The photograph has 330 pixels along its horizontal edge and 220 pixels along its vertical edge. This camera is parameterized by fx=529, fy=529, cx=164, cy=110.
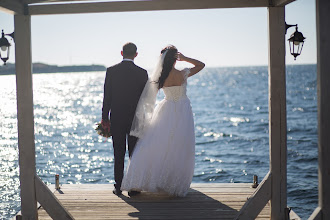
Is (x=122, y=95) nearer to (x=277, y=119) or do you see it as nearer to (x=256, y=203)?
(x=277, y=119)

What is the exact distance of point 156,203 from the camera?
6094 millimetres

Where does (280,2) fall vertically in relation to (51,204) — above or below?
above

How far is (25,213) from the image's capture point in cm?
524

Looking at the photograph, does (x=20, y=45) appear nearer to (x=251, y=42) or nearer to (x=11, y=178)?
(x=11, y=178)

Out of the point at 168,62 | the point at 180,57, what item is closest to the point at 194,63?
the point at 180,57

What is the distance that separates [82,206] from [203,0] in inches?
106

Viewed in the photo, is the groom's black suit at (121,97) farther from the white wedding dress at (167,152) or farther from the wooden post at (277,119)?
the wooden post at (277,119)

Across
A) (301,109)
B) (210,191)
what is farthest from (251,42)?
(210,191)

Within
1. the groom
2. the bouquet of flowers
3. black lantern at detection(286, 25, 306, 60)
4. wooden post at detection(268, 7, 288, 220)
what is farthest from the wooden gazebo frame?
the bouquet of flowers

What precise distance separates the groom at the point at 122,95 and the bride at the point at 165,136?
0.11 metres

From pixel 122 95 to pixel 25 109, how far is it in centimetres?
158

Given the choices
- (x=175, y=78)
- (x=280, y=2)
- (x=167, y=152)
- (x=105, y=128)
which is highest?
(x=280, y=2)

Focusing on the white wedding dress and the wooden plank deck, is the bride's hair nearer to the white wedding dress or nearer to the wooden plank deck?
the white wedding dress

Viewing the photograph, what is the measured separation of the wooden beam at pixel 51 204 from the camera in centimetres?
511
